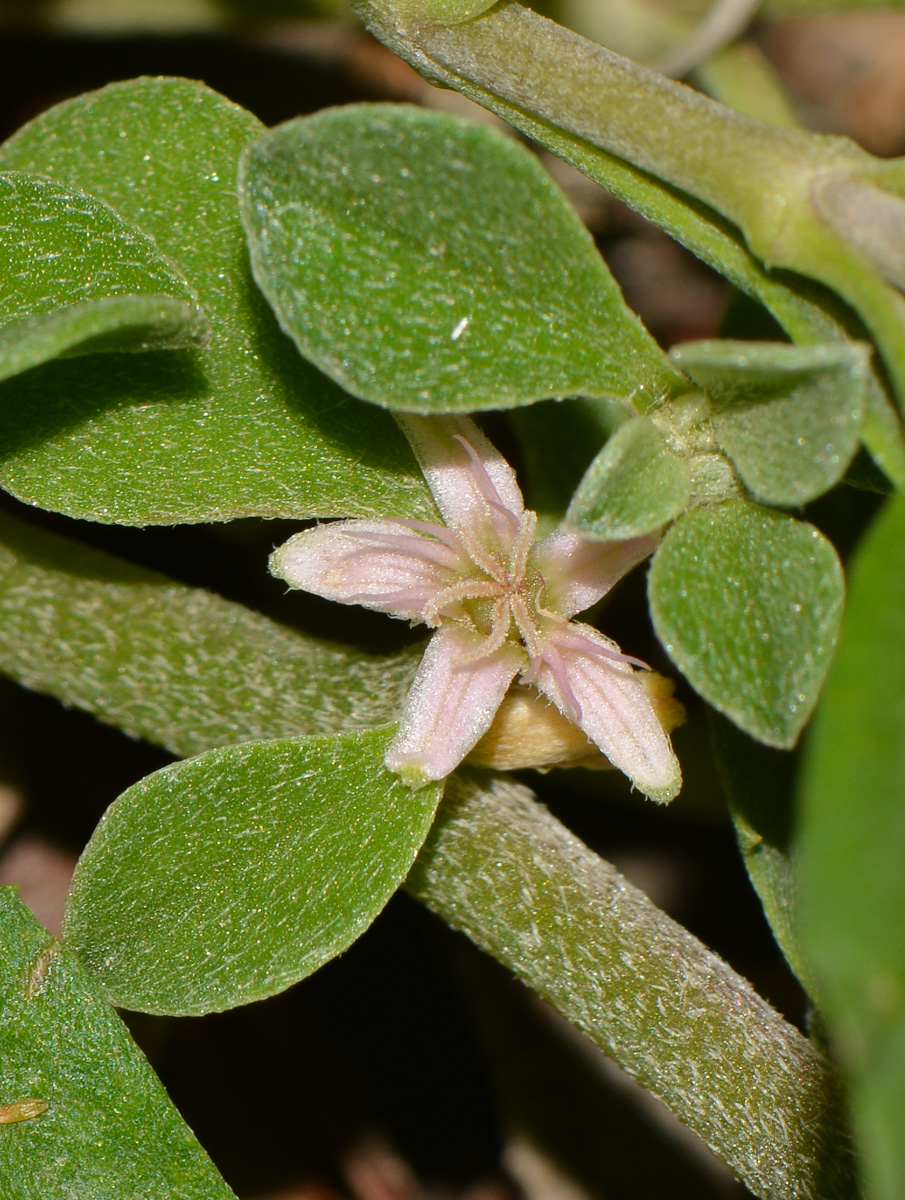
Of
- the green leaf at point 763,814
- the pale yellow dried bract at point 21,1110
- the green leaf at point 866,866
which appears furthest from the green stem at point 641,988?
→ the green leaf at point 866,866

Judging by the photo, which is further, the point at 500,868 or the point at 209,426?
the point at 500,868

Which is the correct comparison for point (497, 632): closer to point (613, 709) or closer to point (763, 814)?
point (613, 709)

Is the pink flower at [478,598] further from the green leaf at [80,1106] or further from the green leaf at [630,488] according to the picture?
the green leaf at [80,1106]

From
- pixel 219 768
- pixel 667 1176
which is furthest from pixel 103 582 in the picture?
pixel 667 1176

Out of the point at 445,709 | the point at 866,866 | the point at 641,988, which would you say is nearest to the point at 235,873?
the point at 445,709

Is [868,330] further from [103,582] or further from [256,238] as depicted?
[103,582]

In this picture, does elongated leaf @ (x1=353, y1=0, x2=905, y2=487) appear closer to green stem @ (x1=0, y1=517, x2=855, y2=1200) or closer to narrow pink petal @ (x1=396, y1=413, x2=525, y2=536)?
narrow pink petal @ (x1=396, y1=413, x2=525, y2=536)
